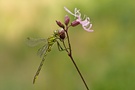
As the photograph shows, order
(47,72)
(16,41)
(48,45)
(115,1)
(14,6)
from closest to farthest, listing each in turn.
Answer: (48,45), (47,72), (16,41), (115,1), (14,6)

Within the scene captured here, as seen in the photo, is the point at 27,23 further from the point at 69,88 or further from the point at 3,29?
the point at 69,88

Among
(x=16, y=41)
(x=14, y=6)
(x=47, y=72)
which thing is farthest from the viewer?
(x=14, y=6)

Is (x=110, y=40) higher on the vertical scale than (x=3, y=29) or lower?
lower

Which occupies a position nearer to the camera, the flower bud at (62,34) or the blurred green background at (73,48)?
the flower bud at (62,34)

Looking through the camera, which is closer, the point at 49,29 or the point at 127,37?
the point at 127,37

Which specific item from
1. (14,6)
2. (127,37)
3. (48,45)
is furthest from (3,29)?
(48,45)

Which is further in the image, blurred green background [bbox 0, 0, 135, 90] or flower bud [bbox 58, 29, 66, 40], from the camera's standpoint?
blurred green background [bbox 0, 0, 135, 90]

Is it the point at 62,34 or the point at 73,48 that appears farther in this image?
the point at 73,48

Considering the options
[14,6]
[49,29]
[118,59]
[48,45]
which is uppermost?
[14,6]
